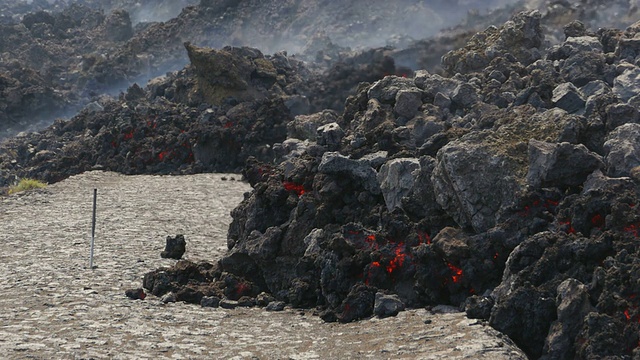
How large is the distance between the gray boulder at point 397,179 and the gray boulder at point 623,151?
3.76 metres

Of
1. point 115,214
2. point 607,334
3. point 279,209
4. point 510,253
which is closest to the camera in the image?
point 607,334

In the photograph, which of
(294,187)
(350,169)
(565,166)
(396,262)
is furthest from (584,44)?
(396,262)

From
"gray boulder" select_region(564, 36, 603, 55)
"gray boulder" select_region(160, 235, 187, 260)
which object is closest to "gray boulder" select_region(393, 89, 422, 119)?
"gray boulder" select_region(564, 36, 603, 55)

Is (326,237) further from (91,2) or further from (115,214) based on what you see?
(91,2)

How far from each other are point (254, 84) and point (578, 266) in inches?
1268

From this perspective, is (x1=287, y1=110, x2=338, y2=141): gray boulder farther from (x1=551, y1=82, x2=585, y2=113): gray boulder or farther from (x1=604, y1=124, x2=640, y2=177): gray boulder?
(x1=604, y1=124, x2=640, y2=177): gray boulder

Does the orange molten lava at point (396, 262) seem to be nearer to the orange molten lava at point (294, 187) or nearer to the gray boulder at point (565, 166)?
the gray boulder at point (565, 166)

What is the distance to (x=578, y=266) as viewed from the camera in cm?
1412

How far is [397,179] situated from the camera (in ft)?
61.2

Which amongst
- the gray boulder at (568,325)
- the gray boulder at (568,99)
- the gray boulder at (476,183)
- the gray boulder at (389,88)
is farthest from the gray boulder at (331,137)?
the gray boulder at (568,325)

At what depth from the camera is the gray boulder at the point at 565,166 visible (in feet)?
53.4

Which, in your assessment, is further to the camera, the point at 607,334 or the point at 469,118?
the point at 469,118

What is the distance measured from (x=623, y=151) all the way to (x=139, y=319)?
9270mm

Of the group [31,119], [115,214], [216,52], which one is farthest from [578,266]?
[31,119]
